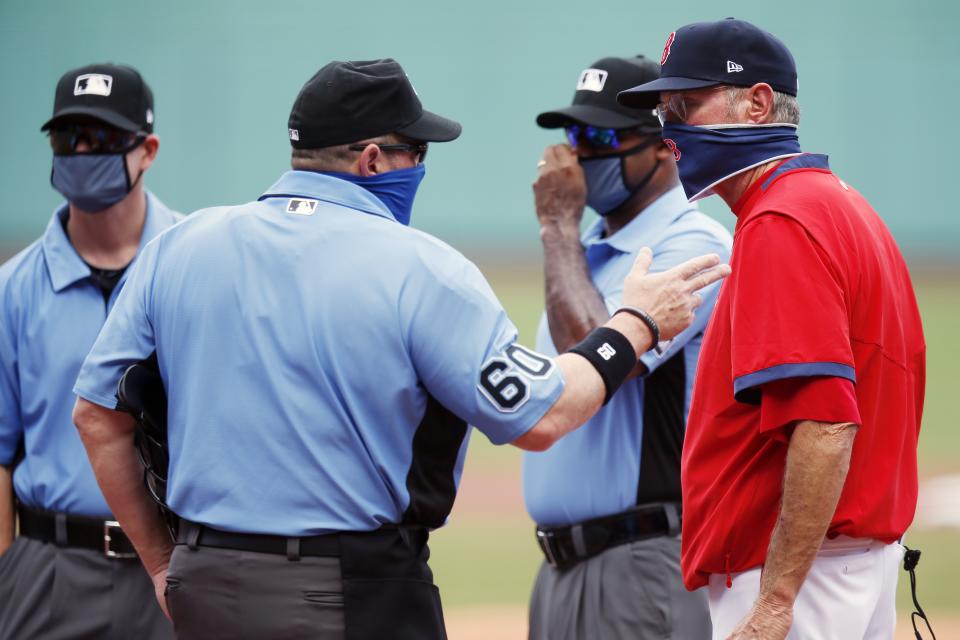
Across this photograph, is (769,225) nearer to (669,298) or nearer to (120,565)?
(669,298)

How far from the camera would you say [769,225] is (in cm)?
272

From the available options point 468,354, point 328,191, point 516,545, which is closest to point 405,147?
point 328,191

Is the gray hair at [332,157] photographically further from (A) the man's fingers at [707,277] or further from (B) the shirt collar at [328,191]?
(A) the man's fingers at [707,277]

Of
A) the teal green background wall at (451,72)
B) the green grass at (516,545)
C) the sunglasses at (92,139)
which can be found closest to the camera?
the sunglasses at (92,139)

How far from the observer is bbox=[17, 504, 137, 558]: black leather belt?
4.00m

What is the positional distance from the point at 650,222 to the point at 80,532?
88.9 inches

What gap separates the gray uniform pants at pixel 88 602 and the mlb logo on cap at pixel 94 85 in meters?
1.73

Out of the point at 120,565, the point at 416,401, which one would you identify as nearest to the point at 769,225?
the point at 416,401

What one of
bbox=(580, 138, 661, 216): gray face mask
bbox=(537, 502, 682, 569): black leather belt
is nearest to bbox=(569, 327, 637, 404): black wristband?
bbox=(537, 502, 682, 569): black leather belt

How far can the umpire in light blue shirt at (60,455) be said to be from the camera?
4.02 meters

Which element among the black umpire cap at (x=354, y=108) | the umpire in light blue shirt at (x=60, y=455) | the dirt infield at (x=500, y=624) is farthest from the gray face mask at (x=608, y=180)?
the dirt infield at (x=500, y=624)

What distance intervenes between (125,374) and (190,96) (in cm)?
2383

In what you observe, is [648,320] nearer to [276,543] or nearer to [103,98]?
[276,543]

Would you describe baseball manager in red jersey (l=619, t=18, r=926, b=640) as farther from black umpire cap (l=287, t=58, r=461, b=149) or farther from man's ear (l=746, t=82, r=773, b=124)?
black umpire cap (l=287, t=58, r=461, b=149)
